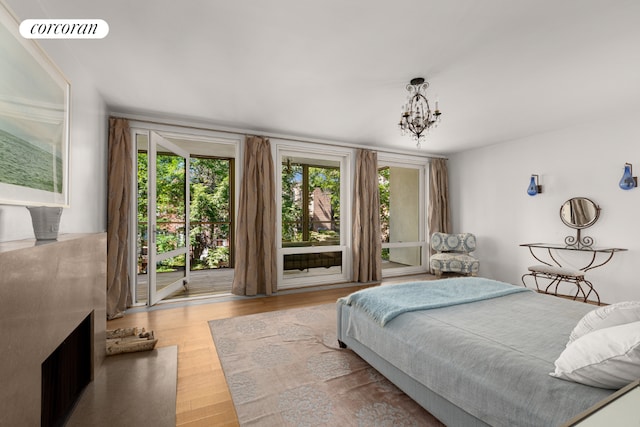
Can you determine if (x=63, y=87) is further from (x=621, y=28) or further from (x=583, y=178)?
(x=583, y=178)

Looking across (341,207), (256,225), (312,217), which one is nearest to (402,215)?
(341,207)

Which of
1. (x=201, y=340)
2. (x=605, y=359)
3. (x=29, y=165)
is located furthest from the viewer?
(x=201, y=340)

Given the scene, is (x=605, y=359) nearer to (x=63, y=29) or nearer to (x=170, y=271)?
(x=63, y=29)

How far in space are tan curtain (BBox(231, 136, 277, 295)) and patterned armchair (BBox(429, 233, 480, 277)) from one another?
2846 millimetres

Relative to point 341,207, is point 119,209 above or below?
below

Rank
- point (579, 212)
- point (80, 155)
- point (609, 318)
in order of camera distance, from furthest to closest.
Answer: point (579, 212) → point (80, 155) → point (609, 318)

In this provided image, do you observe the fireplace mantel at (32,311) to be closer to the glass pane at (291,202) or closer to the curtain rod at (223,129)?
the curtain rod at (223,129)

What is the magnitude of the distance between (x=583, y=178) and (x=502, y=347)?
3.99m

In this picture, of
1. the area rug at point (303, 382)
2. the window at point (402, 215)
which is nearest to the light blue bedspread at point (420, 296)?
the area rug at point (303, 382)

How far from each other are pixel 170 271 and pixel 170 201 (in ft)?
3.20

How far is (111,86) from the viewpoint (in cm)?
298

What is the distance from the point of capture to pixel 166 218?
405 cm

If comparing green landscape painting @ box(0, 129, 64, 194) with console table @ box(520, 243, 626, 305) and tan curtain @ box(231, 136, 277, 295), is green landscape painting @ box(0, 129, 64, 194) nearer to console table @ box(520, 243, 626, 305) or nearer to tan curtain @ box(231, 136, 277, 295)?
tan curtain @ box(231, 136, 277, 295)

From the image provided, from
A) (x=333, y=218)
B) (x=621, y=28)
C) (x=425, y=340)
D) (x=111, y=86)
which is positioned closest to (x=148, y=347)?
(x=425, y=340)
